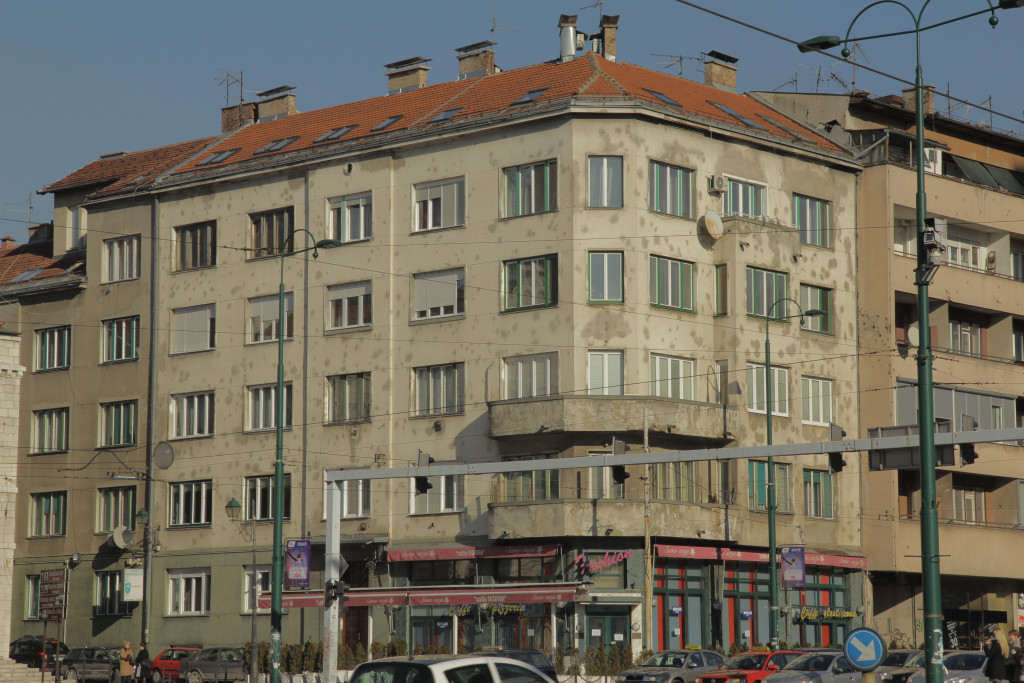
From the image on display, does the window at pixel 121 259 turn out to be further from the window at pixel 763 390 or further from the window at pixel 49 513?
the window at pixel 763 390

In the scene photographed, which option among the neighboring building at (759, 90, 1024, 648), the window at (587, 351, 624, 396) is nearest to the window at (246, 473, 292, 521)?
the window at (587, 351, 624, 396)

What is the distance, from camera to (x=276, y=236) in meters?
55.6

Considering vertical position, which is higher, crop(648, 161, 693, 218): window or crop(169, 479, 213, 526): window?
crop(648, 161, 693, 218): window

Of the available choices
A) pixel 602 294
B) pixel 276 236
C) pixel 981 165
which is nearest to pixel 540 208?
pixel 602 294

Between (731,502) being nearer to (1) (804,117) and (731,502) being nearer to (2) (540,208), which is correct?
(2) (540,208)

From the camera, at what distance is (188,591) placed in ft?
185

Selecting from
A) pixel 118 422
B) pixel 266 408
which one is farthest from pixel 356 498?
pixel 118 422

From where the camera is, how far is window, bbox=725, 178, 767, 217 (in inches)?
2051

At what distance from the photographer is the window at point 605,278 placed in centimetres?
4900

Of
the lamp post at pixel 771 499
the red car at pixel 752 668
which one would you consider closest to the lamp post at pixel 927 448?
the red car at pixel 752 668

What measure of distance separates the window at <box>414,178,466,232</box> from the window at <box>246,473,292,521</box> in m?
10.4

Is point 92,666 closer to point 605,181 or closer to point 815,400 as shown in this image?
point 605,181

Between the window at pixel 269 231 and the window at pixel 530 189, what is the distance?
899cm

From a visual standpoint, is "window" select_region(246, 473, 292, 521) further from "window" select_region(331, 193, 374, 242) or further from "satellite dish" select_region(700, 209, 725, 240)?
"satellite dish" select_region(700, 209, 725, 240)
